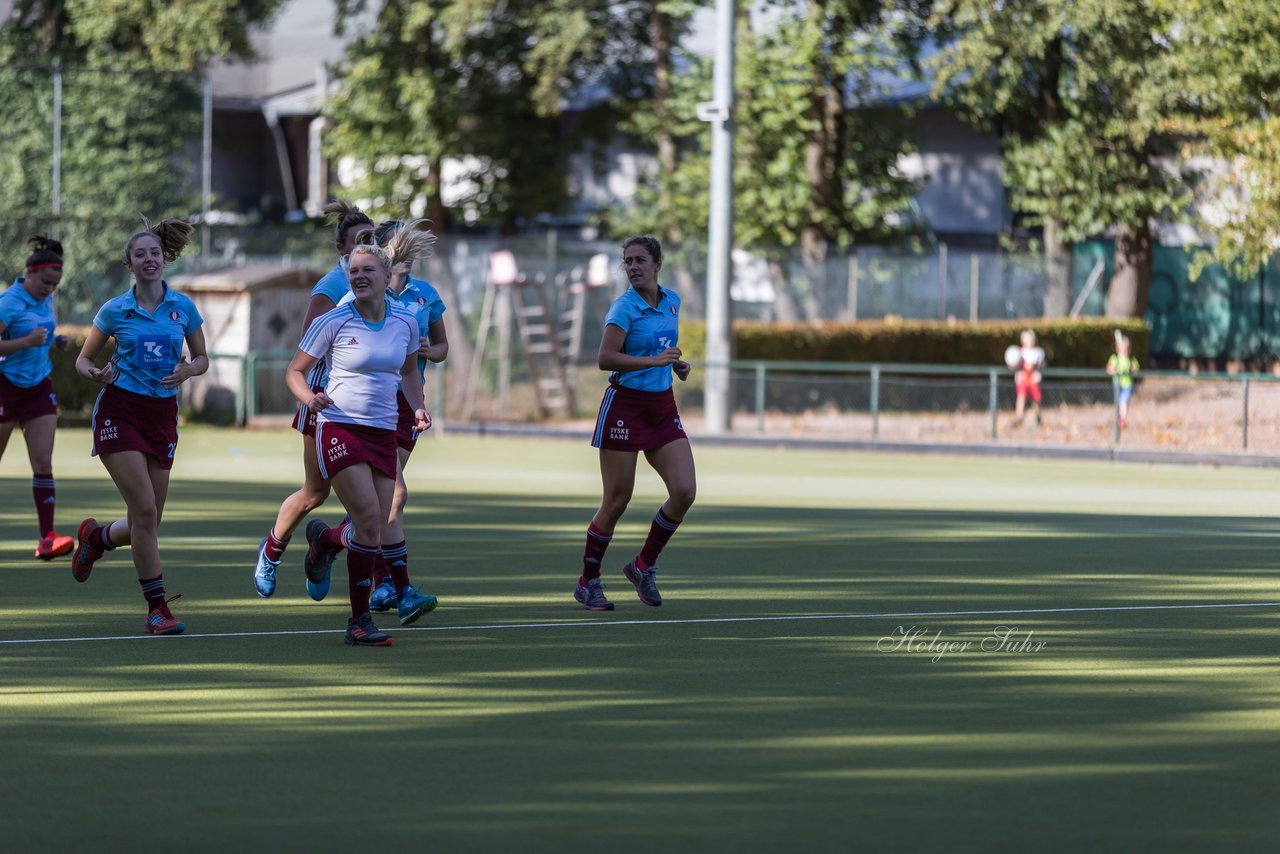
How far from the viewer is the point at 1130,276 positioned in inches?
1544

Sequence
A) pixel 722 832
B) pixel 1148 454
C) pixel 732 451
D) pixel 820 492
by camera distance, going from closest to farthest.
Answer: pixel 722 832 < pixel 820 492 < pixel 1148 454 < pixel 732 451

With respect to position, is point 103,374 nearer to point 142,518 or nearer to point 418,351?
point 142,518

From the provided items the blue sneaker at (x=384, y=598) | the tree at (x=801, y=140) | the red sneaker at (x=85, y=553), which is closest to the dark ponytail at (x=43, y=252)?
the red sneaker at (x=85, y=553)

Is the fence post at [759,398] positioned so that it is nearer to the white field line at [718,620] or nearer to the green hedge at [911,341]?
the green hedge at [911,341]

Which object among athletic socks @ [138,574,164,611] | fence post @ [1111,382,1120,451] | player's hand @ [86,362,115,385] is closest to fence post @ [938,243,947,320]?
fence post @ [1111,382,1120,451]

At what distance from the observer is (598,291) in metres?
34.7

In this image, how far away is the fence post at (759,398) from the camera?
29516mm

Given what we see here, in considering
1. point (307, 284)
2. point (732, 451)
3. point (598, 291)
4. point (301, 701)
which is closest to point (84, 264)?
point (307, 284)

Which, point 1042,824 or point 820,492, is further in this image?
point 820,492

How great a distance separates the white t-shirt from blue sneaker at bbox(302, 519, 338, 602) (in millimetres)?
1386

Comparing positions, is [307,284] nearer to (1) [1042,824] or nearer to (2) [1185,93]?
(2) [1185,93]

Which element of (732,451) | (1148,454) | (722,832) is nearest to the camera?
(722,832)

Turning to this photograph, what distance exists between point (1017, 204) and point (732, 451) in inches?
496

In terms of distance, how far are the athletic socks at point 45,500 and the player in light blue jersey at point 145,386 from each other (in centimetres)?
331
